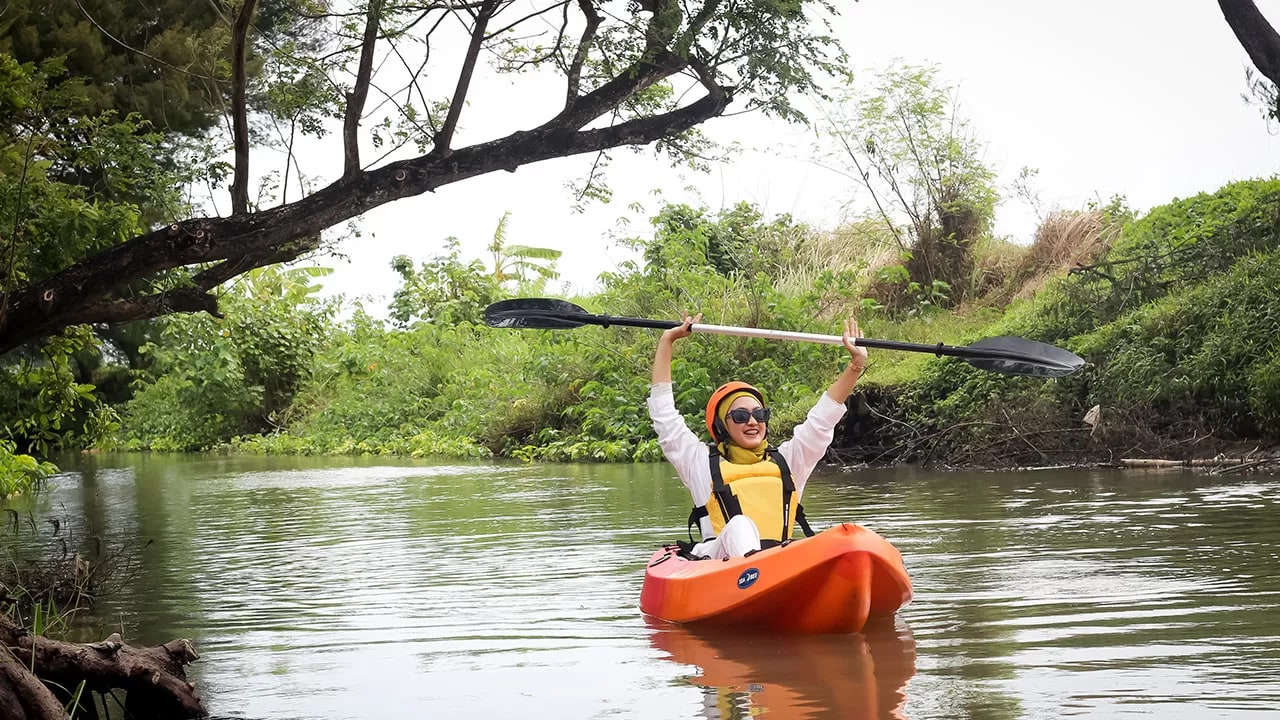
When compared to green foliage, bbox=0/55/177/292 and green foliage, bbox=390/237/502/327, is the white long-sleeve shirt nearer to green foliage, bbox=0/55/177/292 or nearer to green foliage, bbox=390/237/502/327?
green foliage, bbox=0/55/177/292

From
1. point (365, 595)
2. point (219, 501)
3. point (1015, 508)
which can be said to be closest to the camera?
point (365, 595)

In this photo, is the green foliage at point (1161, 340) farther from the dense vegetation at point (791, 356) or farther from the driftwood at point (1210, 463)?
the driftwood at point (1210, 463)

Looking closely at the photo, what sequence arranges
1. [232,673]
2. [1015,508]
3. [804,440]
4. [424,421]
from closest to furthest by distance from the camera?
[232,673] → [804,440] → [1015,508] → [424,421]

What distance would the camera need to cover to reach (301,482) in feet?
61.6

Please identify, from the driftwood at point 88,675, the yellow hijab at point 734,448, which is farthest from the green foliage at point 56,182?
the yellow hijab at point 734,448

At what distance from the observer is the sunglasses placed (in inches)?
271

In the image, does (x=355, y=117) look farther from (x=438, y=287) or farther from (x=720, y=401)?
(x=438, y=287)

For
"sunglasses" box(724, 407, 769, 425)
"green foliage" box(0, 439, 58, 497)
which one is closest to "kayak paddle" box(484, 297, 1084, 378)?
"sunglasses" box(724, 407, 769, 425)

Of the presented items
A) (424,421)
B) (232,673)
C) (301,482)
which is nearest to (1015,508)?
(232,673)

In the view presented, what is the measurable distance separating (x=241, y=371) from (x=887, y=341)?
25031 millimetres

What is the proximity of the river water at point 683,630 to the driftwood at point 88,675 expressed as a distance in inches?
9.3

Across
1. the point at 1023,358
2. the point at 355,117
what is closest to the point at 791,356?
the point at 355,117

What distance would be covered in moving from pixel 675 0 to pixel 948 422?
7.13 meters

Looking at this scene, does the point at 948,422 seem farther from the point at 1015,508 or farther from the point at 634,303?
the point at 634,303
